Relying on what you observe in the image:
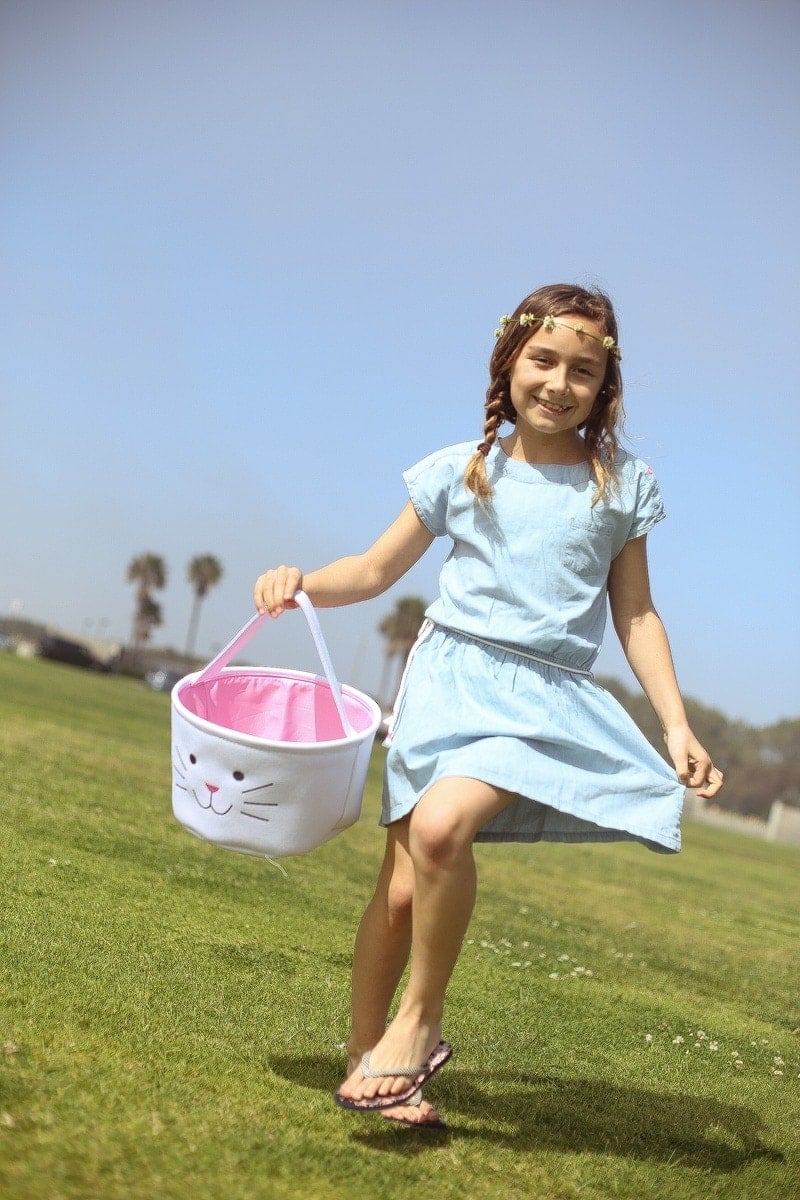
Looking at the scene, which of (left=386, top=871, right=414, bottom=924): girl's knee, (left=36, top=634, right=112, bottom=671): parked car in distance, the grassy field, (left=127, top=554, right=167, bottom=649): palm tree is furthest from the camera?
(left=127, top=554, right=167, bottom=649): palm tree

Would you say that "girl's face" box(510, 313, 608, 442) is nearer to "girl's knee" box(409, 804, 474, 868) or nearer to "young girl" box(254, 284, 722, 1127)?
"young girl" box(254, 284, 722, 1127)

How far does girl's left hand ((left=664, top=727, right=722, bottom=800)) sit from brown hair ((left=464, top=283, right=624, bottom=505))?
61cm

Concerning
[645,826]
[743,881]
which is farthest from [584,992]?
[743,881]

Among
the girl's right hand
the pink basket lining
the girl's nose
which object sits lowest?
the pink basket lining

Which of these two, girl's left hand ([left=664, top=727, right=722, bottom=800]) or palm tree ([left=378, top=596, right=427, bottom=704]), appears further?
palm tree ([left=378, top=596, right=427, bottom=704])

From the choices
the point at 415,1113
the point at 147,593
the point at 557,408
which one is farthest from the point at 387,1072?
the point at 147,593

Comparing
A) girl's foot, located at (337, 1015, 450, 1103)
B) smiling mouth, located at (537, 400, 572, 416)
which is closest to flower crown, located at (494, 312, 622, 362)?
smiling mouth, located at (537, 400, 572, 416)

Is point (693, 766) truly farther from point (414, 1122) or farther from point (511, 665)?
point (414, 1122)

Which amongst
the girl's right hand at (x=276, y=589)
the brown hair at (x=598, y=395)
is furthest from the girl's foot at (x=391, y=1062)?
the brown hair at (x=598, y=395)

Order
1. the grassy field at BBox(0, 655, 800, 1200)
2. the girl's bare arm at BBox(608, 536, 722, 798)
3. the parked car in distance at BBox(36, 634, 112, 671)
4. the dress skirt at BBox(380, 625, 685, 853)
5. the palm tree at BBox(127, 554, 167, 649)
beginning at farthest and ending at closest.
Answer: the palm tree at BBox(127, 554, 167, 649) < the parked car in distance at BBox(36, 634, 112, 671) < the girl's bare arm at BBox(608, 536, 722, 798) < the dress skirt at BBox(380, 625, 685, 853) < the grassy field at BBox(0, 655, 800, 1200)

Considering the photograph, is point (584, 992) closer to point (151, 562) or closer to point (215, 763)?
point (215, 763)

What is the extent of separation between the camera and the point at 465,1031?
3.88 m

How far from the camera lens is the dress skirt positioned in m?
2.76

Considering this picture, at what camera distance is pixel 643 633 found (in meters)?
3.16
